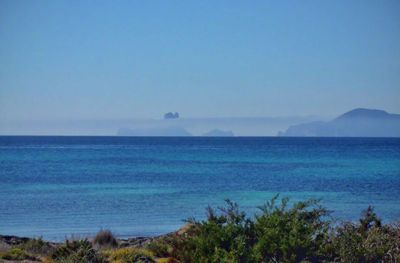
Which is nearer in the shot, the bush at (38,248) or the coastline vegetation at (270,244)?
the coastline vegetation at (270,244)

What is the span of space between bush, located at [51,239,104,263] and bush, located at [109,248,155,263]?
28cm

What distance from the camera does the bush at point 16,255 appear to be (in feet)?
41.7

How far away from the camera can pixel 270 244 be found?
36.1ft

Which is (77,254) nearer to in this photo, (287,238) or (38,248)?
(38,248)

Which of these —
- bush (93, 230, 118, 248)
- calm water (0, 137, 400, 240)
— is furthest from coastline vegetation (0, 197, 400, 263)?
calm water (0, 137, 400, 240)

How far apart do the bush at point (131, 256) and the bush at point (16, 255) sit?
1754 mm

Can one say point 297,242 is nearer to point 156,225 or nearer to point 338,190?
point 156,225

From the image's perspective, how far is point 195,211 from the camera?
2838 centimetres

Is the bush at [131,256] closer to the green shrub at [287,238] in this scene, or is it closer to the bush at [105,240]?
the green shrub at [287,238]

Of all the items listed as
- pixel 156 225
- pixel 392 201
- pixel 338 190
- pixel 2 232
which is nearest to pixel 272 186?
pixel 338 190

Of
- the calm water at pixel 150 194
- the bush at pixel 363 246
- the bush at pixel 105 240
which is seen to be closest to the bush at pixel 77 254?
the bush at pixel 105 240

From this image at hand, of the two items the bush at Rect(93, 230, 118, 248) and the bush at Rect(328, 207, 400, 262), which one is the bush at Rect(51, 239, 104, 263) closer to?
the bush at Rect(93, 230, 118, 248)

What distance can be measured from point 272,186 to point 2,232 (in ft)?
76.7

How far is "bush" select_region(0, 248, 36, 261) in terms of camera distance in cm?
1270
